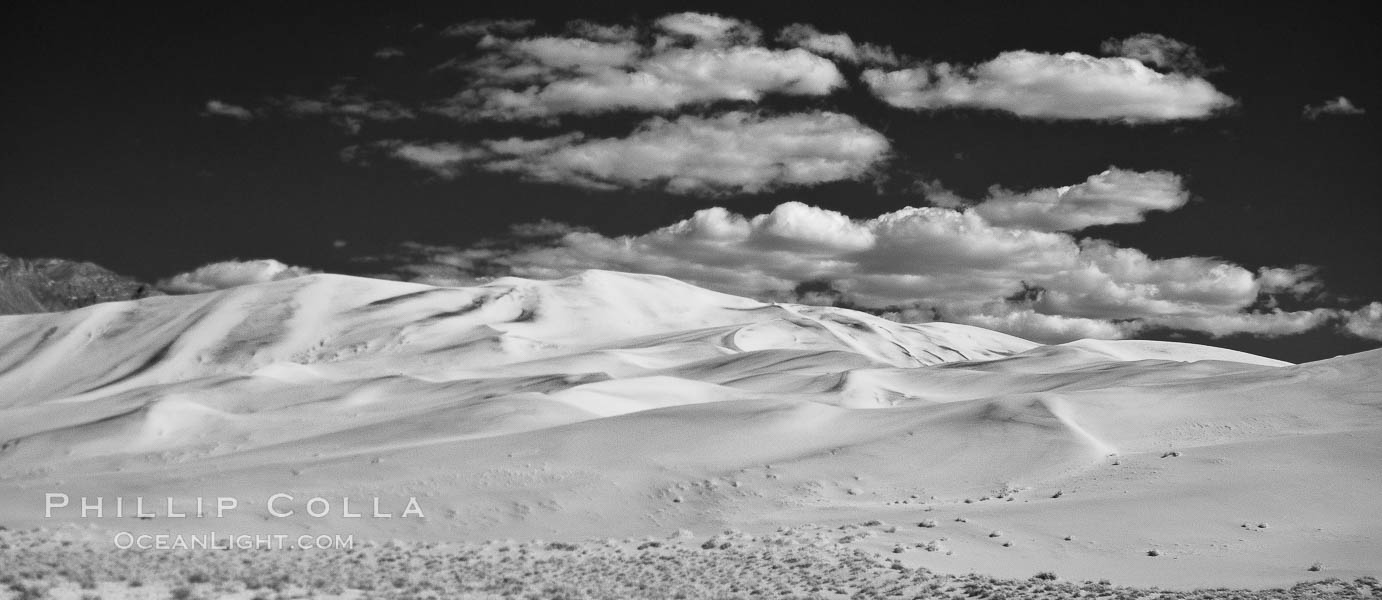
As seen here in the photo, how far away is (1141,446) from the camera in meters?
35.7

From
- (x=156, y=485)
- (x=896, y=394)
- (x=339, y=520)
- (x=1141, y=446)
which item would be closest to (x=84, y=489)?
(x=156, y=485)

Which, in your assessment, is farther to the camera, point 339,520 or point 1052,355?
point 1052,355

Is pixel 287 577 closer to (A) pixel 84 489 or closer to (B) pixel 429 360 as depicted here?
(A) pixel 84 489

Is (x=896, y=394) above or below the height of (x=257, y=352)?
below

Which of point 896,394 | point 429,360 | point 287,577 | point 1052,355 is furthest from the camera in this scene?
point 429,360

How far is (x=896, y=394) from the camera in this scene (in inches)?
2402

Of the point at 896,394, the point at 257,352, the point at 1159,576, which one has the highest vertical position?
the point at 257,352

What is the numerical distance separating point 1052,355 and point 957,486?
62.7 m

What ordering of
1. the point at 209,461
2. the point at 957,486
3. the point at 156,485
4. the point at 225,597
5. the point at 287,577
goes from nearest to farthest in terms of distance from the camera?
the point at 225,597
the point at 287,577
the point at 957,486
the point at 156,485
the point at 209,461

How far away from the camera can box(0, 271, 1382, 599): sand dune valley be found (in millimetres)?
22078

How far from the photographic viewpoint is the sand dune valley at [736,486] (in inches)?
869

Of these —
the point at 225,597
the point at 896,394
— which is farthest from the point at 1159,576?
the point at 896,394

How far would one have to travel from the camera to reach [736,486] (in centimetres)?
3281

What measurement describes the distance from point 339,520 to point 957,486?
17605mm
